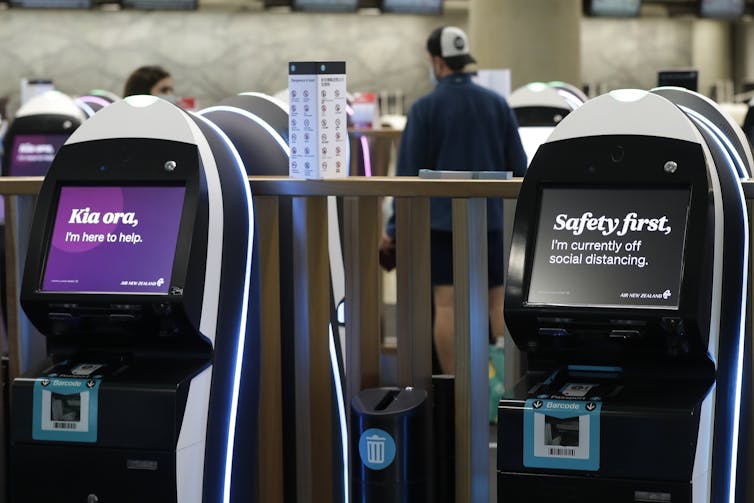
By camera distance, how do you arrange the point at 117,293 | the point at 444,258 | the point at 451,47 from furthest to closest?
the point at 451,47
the point at 444,258
the point at 117,293

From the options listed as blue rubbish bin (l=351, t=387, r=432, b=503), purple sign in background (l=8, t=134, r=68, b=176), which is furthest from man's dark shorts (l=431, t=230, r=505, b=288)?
purple sign in background (l=8, t=134, r=68, b=176)

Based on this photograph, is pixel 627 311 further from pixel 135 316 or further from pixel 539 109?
pixel 539 109

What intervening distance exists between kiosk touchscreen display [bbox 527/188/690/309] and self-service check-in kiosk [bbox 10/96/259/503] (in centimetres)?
79

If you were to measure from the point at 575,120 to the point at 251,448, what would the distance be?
1.19 m

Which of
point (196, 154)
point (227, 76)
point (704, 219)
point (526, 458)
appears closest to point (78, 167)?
point (196, 154)

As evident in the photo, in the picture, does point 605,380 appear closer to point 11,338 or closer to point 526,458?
point 526,458

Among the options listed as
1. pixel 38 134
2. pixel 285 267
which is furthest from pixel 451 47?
pixel 285 267

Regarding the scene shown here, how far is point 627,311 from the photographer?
267 cm

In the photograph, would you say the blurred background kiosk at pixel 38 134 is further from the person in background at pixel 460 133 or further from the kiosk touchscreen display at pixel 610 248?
the kiosk touchscreen display at pixel 610 248

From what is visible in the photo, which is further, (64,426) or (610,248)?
(64,426)

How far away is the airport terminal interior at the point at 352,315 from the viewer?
107 inches

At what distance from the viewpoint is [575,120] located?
2.90 metres

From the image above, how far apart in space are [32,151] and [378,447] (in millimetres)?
3682

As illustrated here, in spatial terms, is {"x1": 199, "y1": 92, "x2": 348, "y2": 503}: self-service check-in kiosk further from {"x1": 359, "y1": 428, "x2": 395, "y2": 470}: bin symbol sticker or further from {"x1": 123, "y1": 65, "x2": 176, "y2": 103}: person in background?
{"x1": 123, "y1": 65, "x2": 176, "y2": 103}: person in background
